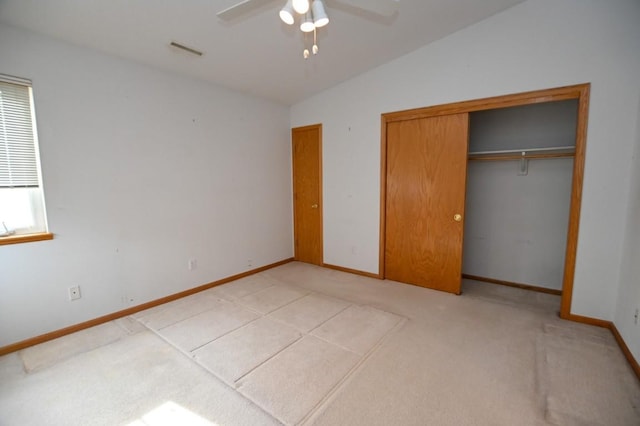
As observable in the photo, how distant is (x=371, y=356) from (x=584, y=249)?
2192 mm

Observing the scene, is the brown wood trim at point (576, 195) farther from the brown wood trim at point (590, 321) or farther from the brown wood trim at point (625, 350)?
the brown wood trim at point (625, 350)

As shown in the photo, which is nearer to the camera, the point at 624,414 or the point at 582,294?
the point at 624,414

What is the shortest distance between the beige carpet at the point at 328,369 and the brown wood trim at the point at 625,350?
5 cm

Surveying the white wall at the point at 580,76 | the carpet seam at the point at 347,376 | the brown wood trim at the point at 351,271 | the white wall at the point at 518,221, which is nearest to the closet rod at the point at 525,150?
the white wall at the point at 518,221

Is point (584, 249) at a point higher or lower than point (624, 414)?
higher

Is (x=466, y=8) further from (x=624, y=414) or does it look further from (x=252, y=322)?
(x=252, y=322)

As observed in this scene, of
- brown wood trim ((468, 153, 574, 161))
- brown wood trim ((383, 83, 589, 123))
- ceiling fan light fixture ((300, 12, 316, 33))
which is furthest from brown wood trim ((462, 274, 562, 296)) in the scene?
ceiling fan light fixture ((300, 12, 316, 33))

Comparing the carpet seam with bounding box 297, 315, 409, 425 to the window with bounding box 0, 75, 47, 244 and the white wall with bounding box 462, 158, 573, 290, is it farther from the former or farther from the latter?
the window with bounding box 0, 75, 47, 244

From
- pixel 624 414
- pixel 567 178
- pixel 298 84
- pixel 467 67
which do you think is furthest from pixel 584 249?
pixel 298 84

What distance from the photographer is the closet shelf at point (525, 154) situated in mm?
3094

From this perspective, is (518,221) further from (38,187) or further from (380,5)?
(38,187)

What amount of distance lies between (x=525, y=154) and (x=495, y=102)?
34.2 inches

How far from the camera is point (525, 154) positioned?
3332mm

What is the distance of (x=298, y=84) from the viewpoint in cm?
378
